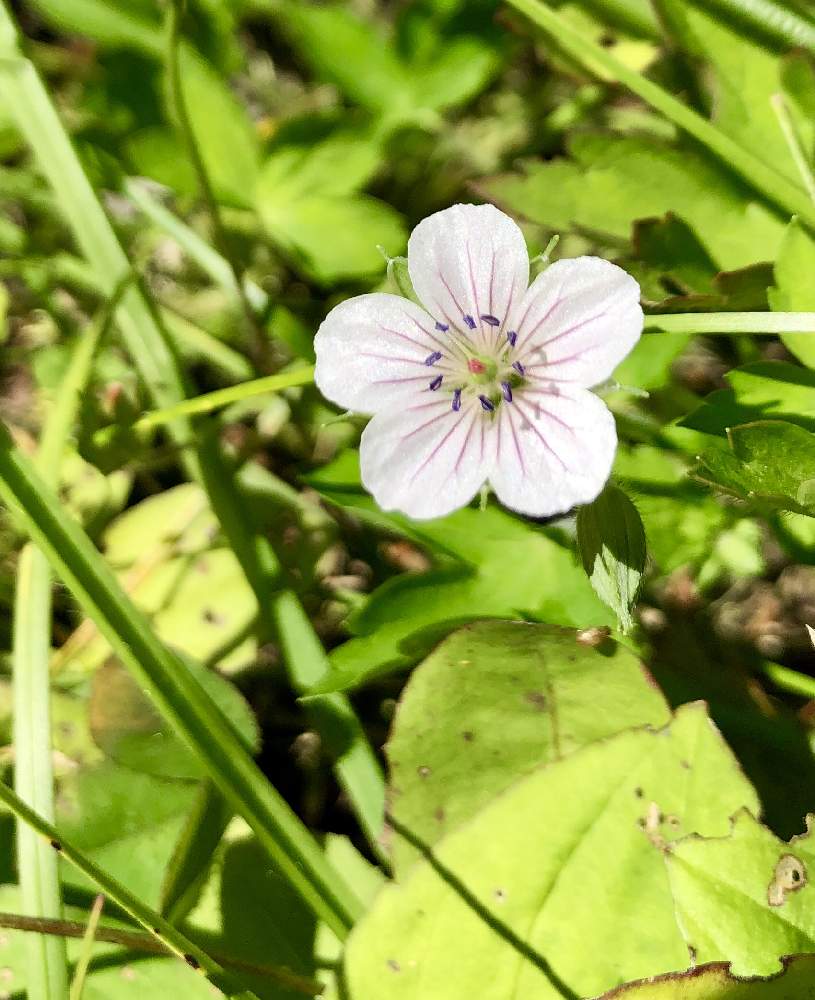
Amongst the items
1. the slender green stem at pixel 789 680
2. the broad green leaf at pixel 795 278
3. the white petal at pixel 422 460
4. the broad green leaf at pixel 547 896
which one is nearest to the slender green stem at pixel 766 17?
the broad green leaf at pixel 795 278

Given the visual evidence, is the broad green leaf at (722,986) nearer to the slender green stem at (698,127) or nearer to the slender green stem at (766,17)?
the slender green stem at (698,127)

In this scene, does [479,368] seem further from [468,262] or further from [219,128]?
[219,128]

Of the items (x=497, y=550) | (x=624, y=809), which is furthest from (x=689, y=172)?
(x=624, y=809)

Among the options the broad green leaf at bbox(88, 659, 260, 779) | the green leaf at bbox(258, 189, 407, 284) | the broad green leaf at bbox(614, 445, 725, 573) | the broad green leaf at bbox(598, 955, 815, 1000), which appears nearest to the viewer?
the broad green leaf at bbox(598, 955, 815, 1000)

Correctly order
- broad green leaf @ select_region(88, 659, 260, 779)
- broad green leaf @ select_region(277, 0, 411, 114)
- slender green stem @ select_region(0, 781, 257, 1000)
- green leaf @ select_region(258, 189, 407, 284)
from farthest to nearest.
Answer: broad green leaf @ select_region(277, 0, 411, 114)
green leaf @ select_region(258, 189, 407, 284)
broad green leaf @ select_region(88, 659, 260, 779)
slender green stem @ select_region(0, 781, 257, 1000)

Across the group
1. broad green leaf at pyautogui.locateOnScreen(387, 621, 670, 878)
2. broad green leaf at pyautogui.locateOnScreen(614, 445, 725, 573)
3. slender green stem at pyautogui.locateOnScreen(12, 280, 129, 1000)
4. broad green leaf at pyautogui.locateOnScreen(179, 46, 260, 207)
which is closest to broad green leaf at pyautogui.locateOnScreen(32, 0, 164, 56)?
broad green leaf at pyautogui.locateOnScreen(179, 46, 260, 207)

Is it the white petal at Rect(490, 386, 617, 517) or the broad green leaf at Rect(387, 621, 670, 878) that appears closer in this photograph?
the white petal at Rect(490, 386, 617, 517)

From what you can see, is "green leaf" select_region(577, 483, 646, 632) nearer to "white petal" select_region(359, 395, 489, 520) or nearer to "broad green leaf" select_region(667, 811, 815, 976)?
"white petal" select_region(359, 395, 489, 520)
